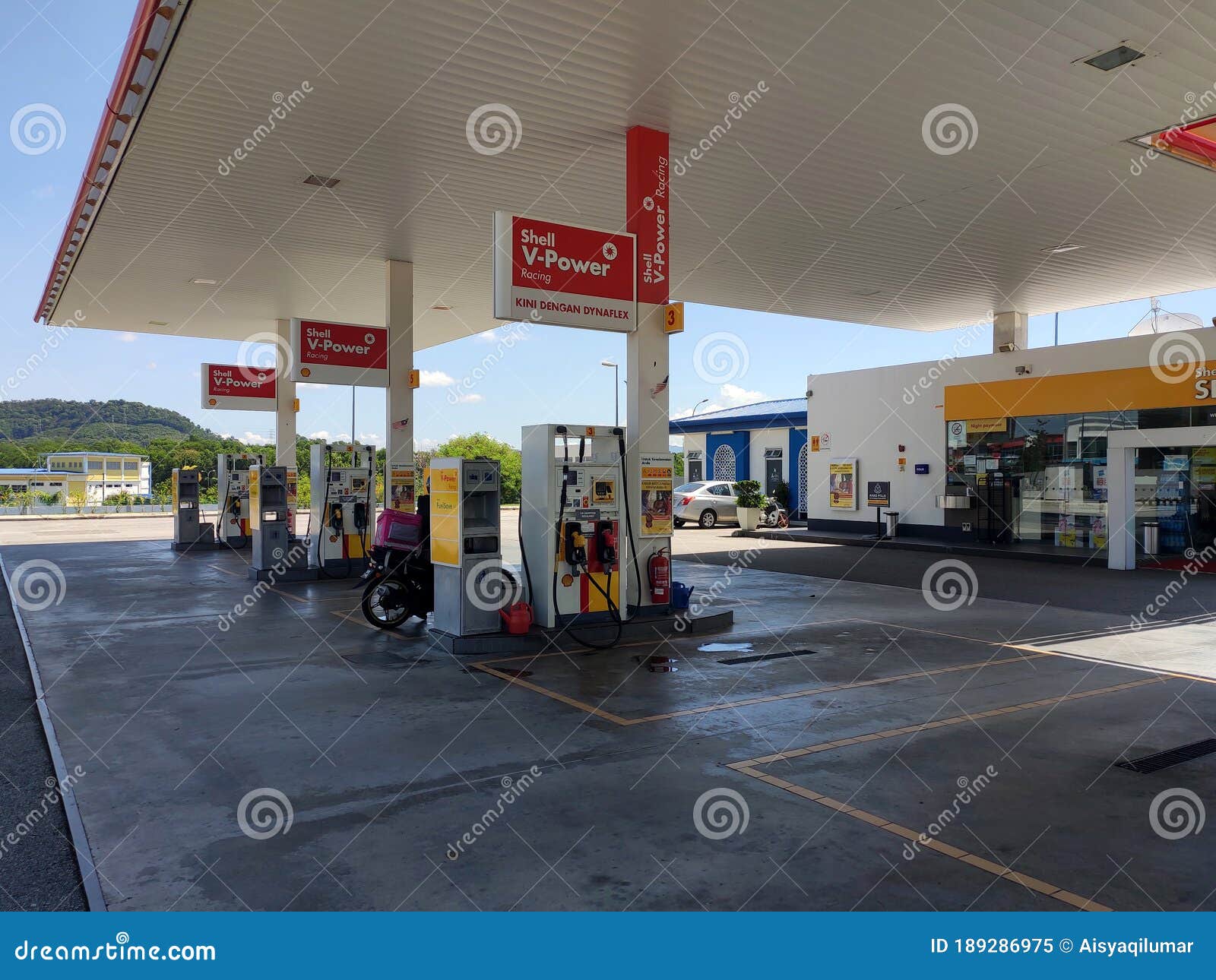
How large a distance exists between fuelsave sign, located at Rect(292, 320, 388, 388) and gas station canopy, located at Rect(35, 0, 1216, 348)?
1.17m

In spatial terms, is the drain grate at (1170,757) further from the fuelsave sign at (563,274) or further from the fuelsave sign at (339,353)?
the fuelsave sign at (339,353)

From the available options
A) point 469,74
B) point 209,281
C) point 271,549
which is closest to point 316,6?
point 469,74

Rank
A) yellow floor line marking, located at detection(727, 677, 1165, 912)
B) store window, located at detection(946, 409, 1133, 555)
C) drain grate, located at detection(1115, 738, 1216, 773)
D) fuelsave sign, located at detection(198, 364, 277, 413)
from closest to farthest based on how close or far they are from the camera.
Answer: yellow floor line marking, located at detection(727, 677, 1165, 912) → drain grate, located at detection(1115, 738, 1216, 773) → store window, located at detection(946, 409, 1133, 555) → fuelsave sign, located at detection(198, 364, 277, 413)

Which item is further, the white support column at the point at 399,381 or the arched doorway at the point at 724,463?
the arched doorway at the point at 724,463

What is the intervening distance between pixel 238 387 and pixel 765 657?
14.5m

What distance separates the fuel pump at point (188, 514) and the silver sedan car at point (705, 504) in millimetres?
12324

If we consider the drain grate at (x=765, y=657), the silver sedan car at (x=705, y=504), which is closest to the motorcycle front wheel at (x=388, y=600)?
the drain grate at (x=765, y=657)

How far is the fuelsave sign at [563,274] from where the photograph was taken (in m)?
7.72

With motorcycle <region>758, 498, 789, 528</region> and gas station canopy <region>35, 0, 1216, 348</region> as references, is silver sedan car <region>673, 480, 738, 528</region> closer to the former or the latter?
motorcycle <region>758, 498, 789, 528</region>

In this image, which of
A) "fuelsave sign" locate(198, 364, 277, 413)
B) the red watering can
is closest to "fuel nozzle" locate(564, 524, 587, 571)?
the red watering can

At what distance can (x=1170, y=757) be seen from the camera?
16.5 ft

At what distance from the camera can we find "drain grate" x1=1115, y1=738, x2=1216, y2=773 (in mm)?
4875

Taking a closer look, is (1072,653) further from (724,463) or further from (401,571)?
(724,463)

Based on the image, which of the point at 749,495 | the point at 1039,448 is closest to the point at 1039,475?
the point at 1039,448
